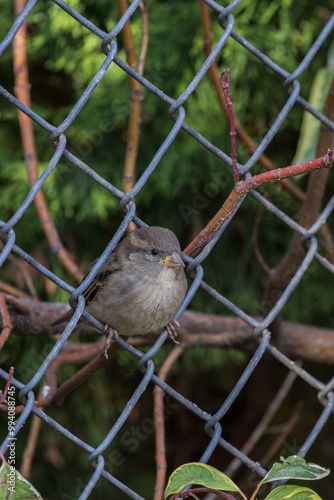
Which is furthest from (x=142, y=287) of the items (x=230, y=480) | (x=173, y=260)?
(x=230, y=480)

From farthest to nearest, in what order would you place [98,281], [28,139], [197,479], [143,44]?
[28,139]
[143,44]
[98,281]
[197,479]

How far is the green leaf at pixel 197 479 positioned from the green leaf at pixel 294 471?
0.08m

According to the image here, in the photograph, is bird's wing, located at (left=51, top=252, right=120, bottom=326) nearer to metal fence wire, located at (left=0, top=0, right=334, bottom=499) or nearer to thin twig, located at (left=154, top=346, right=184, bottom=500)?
thin twig, located at (left=154, top=346, right=184, bottom=500)

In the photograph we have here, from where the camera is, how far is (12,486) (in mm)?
1368

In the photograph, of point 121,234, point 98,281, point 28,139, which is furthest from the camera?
point 28,139

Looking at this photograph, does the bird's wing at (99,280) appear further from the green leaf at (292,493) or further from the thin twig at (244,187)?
the green leaf at (292,493)

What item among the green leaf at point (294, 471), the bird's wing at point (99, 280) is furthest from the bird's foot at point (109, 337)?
the green leaf at point (294, 471)

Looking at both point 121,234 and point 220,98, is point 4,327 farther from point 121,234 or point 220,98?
point 220,98

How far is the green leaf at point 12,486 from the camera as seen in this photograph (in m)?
1.35

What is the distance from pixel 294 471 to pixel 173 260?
0.79 metres

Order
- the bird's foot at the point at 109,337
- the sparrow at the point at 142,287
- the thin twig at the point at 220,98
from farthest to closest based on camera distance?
the thin twig at the point at 220,98, the sparrow at the point at 142,287, the bird's foot at the point at 109,337

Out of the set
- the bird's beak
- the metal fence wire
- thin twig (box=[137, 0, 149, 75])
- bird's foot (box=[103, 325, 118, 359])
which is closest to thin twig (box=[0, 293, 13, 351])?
the metal fence wire

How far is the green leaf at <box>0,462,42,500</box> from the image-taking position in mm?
1346

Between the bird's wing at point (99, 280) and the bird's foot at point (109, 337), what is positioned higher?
the bird's wing at point (99, 280)
